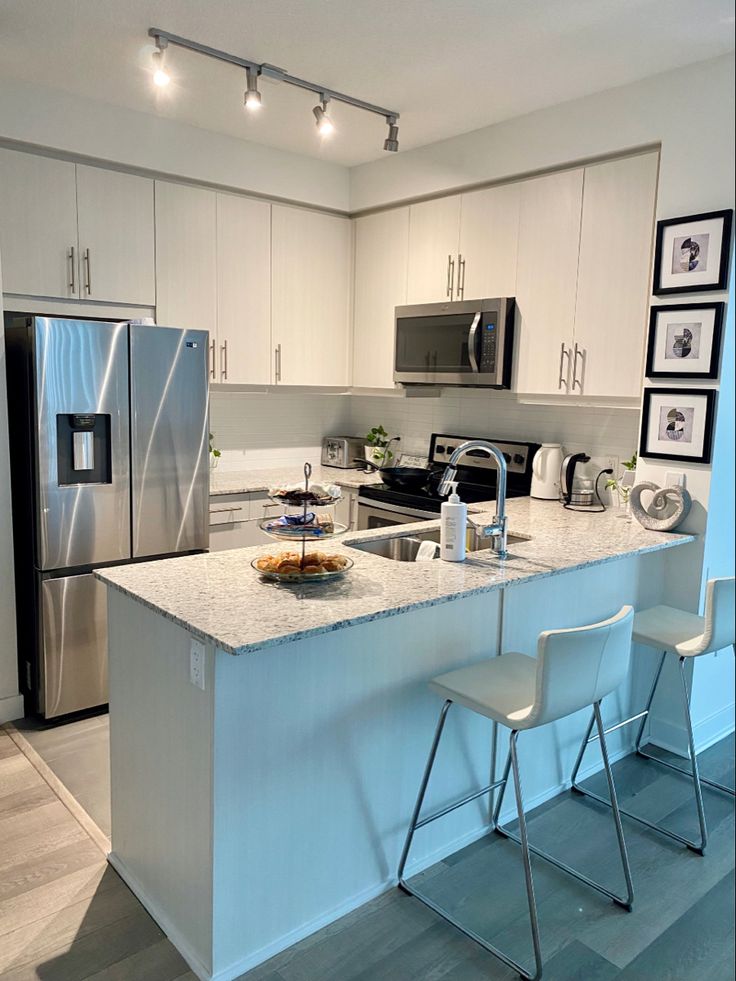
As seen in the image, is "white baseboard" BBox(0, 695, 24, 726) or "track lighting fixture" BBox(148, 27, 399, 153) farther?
"white baseboard" BBox(0, 695, 24, 726)

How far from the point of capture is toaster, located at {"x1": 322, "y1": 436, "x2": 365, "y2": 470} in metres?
4.38

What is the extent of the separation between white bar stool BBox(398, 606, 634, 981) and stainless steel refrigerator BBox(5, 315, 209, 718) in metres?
1.60

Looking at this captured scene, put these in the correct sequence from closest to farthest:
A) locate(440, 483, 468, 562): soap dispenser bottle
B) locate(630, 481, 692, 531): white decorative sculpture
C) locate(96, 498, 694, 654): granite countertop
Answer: locate(96, 498, 694, 654): granite countertop → locate(440, 483, 468, 562): soap dispenser bottle → locate(630, 481, 692, 531): white decorative sculpture

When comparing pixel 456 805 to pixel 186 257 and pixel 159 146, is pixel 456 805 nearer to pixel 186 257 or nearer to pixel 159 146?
pixel 186 257

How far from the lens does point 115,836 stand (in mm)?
2133

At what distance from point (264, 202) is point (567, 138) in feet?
4.95

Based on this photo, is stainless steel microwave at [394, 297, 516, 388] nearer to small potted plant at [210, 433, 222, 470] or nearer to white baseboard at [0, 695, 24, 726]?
small potted plant at [210, 433, 222, 470]

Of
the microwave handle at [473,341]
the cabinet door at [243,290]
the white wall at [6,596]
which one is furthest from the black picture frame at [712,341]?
the white wall at [6,596]

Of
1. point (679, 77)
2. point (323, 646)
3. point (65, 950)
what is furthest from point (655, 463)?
point (65, 950)

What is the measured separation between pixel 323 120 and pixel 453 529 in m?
1.62

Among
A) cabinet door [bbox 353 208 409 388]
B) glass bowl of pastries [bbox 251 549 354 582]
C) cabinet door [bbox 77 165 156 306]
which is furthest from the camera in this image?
cabinet door [bbox 353 208 409 388]

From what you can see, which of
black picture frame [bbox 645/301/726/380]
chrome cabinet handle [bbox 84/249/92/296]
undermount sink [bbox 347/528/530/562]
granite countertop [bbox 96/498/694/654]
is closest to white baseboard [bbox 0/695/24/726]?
granite countertop [bbox 96/498/694/654]

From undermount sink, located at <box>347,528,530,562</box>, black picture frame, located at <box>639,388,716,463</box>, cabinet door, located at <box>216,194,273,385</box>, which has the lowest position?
undermount sink, located at <box>347,528,530,562</box>

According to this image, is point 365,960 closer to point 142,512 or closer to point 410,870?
point 410,870
